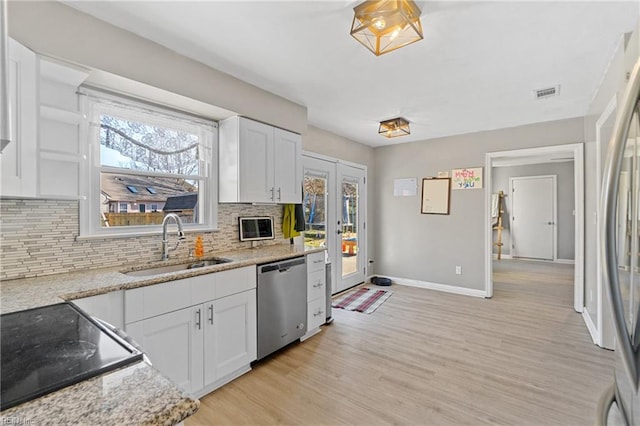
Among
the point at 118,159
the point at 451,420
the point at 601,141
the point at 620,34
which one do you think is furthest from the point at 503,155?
the point at 118,159

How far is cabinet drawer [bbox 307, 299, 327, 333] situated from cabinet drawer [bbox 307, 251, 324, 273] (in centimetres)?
34

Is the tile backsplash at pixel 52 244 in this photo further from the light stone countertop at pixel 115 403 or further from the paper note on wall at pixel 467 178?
the paper note on wall at pixel 467 178

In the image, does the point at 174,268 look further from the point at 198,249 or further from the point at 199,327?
the point at 199,327

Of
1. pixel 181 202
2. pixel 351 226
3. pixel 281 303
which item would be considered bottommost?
pixel 281 303

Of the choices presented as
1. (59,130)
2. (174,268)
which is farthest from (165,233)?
(59,130)

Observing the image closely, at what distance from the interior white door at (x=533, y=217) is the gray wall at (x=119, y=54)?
7310mm

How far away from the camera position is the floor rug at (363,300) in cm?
382

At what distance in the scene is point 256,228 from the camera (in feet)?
10.2

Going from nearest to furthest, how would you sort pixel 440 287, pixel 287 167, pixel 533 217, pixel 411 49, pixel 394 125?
pixel 411 49 < pixel 287 167 < pixel 394 125 < pixel 440 287 < pixel 533 217

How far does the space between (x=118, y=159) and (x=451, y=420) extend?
2914 millimetres

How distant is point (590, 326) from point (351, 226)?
10.1 ft

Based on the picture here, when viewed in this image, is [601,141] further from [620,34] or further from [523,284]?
[523,284]

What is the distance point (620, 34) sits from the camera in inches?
76.0

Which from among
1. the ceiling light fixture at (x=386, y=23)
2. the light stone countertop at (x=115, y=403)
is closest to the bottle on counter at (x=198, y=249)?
the light stone countertop at (x=115, y=403)
